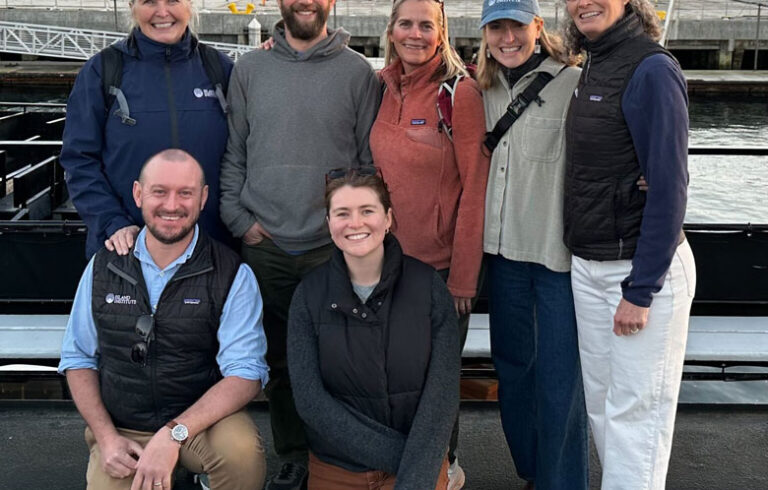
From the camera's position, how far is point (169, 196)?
2.71m

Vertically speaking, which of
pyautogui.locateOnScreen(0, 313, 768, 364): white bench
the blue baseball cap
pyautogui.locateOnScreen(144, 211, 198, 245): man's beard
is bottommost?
pyautogui.locateOnScreen(0, 313, 768, 364): white bench

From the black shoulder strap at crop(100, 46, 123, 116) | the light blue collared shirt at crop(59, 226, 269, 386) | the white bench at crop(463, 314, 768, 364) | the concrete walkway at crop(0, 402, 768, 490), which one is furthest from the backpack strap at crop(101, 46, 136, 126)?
the white bench at crop(463, 314, 768, 364)

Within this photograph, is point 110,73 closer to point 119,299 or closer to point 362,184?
point 119,299

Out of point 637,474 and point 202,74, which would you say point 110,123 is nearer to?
point 202,74

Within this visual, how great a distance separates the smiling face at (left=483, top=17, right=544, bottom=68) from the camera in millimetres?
2682

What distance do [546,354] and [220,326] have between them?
1.03m

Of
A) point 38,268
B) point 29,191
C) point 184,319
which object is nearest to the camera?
point 184,319

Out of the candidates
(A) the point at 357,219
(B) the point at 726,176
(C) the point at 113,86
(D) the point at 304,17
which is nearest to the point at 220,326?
(A) the point at 357,219

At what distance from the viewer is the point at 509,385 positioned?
→ 303cm

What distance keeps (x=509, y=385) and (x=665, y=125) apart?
3.66 ft

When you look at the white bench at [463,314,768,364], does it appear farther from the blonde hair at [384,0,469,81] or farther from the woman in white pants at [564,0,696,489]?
the blonde hair at [384,0,469,81]

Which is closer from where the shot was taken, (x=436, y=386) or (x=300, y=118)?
(x=436, y=386)

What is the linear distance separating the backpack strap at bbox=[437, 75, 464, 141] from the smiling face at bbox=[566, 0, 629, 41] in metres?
0.47

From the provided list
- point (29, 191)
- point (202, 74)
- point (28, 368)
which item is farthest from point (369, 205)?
point (29, 191)
